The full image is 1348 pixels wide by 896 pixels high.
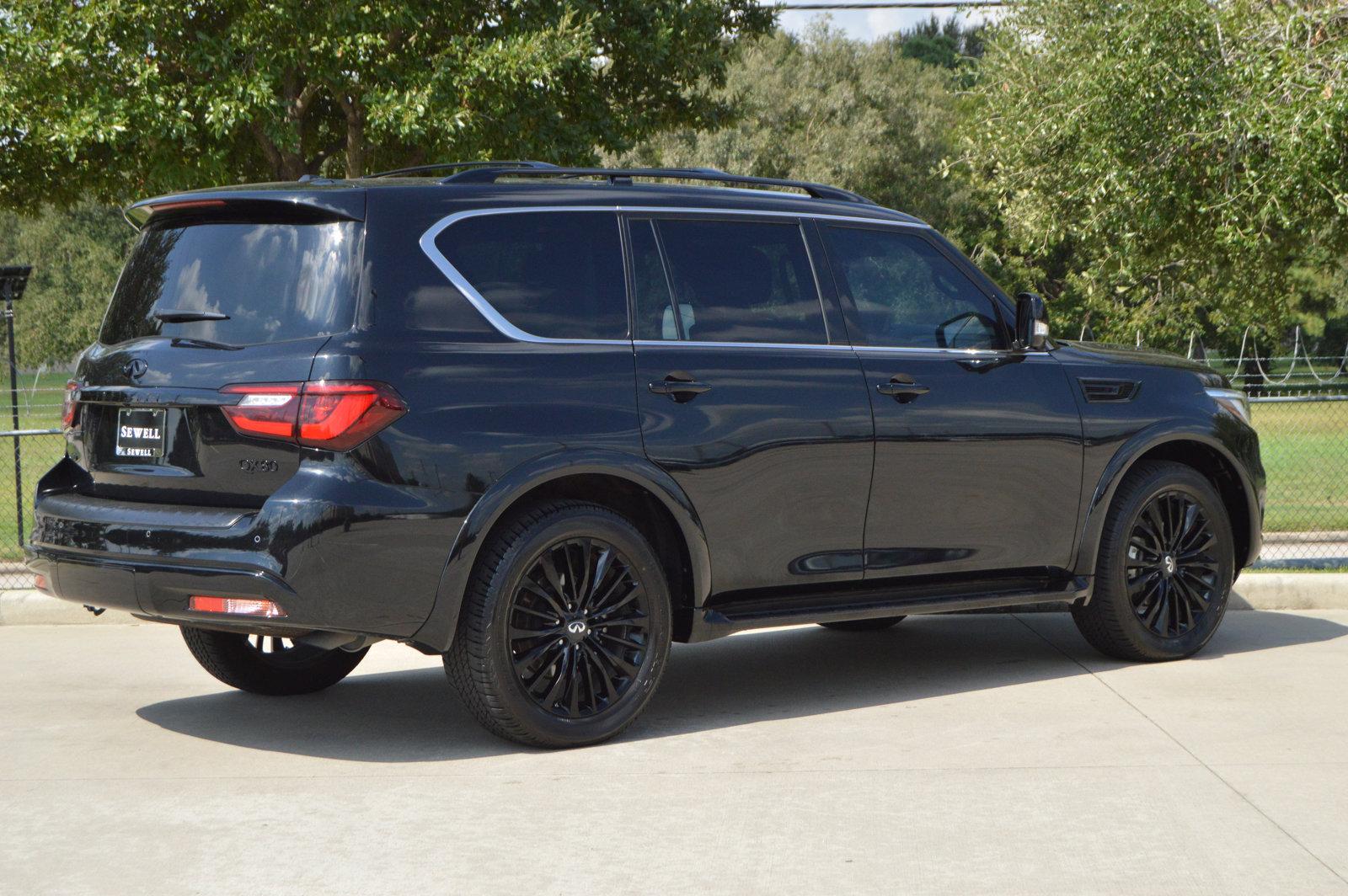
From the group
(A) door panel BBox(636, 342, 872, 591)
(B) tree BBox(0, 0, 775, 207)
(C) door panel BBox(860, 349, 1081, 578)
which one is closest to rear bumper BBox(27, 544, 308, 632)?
(A) door panel BBox(636, 342, 872, 591)

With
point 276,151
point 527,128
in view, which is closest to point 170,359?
point 527,128

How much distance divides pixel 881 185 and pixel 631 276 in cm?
4154

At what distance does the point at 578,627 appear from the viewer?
590 centimetres

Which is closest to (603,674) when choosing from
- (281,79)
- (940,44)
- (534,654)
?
(534,654)

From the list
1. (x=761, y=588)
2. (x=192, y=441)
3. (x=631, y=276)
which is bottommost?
(x=761, y=588)

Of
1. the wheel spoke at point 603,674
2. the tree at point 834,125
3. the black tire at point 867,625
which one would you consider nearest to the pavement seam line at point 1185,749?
the black tire at point 867,625

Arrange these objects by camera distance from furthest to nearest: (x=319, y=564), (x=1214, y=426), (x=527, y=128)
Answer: (x=527, y=128)
(x=1214, y=426)
(x=319, y=564)

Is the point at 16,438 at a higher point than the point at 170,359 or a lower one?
lower

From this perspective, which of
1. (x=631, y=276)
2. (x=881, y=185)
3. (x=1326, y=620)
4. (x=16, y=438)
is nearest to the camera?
(x=631, y=276)

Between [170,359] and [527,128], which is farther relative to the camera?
[527,128]

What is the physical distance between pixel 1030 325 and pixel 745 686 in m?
1.98

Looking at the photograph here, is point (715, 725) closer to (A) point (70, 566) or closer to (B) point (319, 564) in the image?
(B) point (319, 564)

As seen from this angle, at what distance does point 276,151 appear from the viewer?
17578mm

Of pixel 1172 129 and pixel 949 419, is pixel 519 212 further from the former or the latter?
pixel 1172 129
